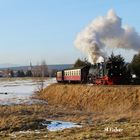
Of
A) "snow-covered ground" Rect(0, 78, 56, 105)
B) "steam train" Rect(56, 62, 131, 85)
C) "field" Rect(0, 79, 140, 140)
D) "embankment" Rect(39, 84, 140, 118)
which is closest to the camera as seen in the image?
"field" Rect(0, 79, 140, 140)

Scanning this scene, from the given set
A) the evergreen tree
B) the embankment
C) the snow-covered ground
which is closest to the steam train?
the embankment

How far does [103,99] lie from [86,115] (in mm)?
5815

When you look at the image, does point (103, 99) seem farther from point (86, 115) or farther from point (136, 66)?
point (136, 66)

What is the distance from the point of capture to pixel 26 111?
124 feet

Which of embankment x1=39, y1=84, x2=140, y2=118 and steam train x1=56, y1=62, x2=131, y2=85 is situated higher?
steam train x1=56, y1=62, x2=131, y2=85

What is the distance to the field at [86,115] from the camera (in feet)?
71.5

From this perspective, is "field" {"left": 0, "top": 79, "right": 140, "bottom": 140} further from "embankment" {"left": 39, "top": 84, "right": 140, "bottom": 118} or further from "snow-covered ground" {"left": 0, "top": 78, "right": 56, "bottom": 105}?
"snow-covered ground" {"left": 0, "top": 78, "right": 56, "bottom": 105}

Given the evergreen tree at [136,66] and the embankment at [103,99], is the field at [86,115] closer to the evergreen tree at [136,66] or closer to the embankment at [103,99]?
the embankment at [103,99]

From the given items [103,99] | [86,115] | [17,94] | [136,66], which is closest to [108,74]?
[103,99]

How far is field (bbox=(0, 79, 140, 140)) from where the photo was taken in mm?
21783

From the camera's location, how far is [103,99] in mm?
40312

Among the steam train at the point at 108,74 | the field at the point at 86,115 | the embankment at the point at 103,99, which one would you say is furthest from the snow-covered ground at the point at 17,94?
the steam train at the point at 108,74

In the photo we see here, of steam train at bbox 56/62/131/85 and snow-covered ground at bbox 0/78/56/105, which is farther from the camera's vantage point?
snow-covered ground at bbox 0/78/56/105

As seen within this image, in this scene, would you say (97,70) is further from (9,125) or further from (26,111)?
(9,125)
